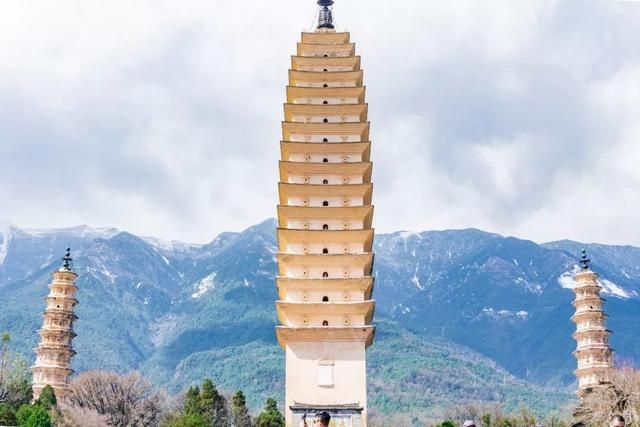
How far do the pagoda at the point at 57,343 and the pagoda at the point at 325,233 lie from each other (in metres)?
17.2

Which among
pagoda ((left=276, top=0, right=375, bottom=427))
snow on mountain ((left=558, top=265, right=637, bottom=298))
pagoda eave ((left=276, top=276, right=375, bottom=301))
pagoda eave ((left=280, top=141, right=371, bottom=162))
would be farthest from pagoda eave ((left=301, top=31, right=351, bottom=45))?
snow on mountain ((left=558, top=265, right=637, bottom=298))

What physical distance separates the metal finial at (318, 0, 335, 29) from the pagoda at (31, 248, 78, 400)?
21315mm

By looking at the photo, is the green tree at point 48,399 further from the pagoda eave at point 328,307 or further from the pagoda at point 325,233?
the pagoda eave at point 328,307

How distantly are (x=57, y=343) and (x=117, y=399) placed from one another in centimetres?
783

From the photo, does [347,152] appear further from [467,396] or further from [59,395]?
[467,396]

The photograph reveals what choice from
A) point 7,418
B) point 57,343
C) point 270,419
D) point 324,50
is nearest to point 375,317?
point 270,419

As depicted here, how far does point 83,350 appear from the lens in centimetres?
12656

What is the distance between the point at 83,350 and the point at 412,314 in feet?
260

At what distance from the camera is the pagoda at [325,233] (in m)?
30.5

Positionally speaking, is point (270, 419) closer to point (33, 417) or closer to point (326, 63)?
point (33, 417)

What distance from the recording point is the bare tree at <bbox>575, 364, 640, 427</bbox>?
30703mm

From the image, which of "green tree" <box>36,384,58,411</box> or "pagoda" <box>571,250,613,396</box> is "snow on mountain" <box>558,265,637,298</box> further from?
"green tree" <box>36,384,58,411</box>

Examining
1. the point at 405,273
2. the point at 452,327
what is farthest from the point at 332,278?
the point at 405,273

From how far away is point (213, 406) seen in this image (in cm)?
4628
